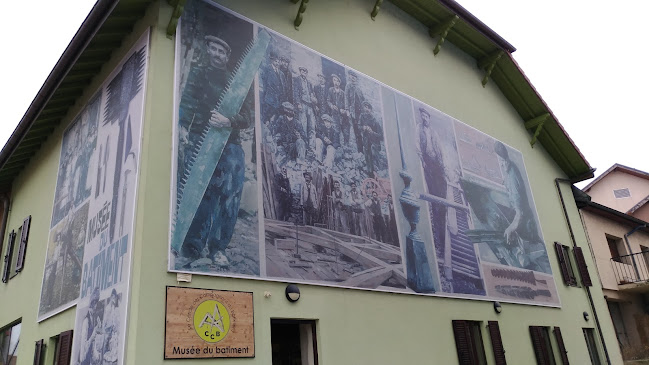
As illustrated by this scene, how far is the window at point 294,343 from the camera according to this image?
23.8ft

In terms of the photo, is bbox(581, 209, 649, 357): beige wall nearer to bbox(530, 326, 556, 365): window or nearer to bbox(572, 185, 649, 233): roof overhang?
bbox(572, 185, 649, 233): roof overhang

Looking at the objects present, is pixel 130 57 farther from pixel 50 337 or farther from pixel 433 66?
pixel 433 66

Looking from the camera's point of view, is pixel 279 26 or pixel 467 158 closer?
pixel 279 26

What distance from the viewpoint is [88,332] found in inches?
262

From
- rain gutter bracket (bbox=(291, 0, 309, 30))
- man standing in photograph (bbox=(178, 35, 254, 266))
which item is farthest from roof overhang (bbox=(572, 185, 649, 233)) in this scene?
man standing in photograph (bbox=(178, 35, 254, 266))

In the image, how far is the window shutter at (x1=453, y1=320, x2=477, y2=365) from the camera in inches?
357

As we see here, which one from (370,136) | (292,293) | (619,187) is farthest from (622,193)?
(292,293)

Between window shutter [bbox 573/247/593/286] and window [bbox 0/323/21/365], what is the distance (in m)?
13.4

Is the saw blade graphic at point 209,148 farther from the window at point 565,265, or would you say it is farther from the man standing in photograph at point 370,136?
the window at point 565,265

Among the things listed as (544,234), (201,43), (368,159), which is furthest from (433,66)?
(201,43)

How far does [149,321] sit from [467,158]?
8.47 metres

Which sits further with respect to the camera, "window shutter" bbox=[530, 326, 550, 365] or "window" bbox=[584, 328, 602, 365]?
"window" bbox=[584, 328, 602, 365]

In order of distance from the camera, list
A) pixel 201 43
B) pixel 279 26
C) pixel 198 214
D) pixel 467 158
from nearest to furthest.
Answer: pixel 198 214
pixel 201 43
pixel 279 26
pixel 467 158

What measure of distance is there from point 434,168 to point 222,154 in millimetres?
5276
